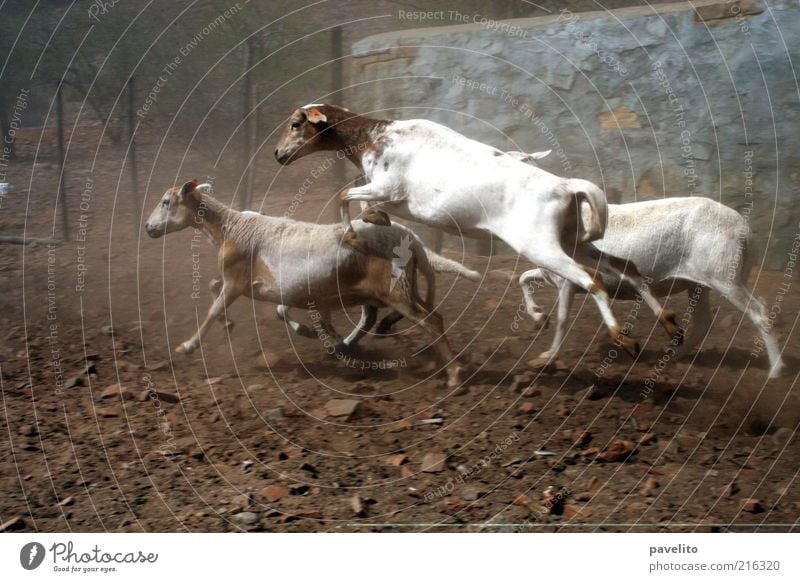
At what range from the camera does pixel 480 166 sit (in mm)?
6531

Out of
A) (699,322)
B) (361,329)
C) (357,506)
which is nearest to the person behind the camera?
(357,506)

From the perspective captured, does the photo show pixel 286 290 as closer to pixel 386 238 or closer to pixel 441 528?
pixel 386 238

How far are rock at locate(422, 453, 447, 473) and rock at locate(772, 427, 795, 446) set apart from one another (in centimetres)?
213

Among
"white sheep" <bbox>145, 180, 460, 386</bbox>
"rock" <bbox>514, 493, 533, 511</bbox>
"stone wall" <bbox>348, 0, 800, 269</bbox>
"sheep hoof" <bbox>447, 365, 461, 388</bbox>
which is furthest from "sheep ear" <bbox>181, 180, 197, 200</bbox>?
"rock" <bbox>514, 493, 533, 511</bbox>

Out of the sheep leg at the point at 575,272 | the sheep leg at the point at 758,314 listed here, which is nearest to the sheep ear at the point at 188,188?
the sheep leg at the point at 575,272

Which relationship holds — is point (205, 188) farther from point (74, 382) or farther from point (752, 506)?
point (752, 506)

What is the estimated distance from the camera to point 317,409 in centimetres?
655

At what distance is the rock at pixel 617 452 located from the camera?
6098mm

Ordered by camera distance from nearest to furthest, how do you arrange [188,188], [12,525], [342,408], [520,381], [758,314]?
[12,525], [342,408], [520,381], [188,188], [758,314]

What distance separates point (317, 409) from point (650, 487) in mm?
2142

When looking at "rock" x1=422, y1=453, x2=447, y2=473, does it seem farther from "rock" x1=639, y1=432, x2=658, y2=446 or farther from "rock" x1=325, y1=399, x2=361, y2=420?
"rock" x1=639, y1=432, x2=658, y2=446

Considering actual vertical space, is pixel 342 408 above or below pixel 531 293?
below

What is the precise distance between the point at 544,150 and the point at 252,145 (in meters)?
2.11

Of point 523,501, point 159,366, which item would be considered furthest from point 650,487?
point 159,366
